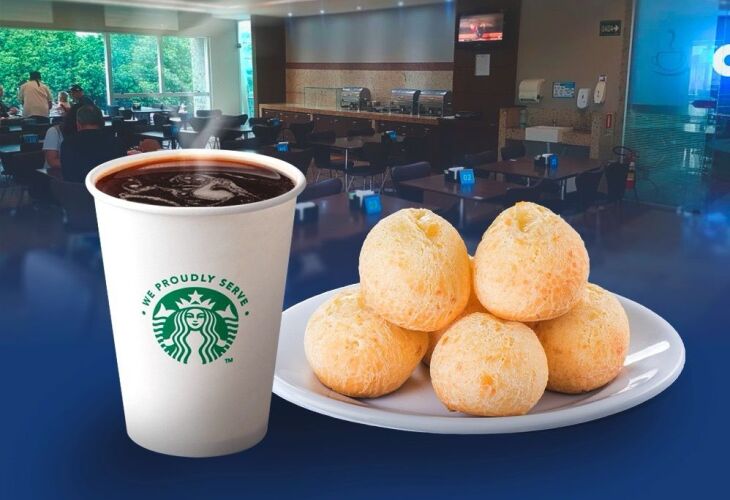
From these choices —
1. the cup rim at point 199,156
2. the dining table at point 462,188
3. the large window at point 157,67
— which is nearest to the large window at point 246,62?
the large window at point 157,67

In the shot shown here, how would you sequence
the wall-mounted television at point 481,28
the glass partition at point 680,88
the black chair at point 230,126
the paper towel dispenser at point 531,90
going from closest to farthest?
the black chair at point 230,126
the glass partition at point 680,88
the paper towel dispenser at point 531,90
the wall-mounted television at point 481,28

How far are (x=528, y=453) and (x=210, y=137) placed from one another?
3.93 m

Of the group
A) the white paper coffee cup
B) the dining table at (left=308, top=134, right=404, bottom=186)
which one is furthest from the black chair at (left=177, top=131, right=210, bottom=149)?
the white paper coffee cup

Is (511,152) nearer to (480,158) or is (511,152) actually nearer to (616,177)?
(480,158)

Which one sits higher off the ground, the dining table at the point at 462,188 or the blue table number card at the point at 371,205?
the blue table number card at the point at 371,205

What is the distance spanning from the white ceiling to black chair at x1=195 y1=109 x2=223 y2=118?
0.52 metres

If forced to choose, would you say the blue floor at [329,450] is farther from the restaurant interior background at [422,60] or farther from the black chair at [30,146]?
the black chair at [30,146]

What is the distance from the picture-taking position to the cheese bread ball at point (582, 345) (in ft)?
1.76

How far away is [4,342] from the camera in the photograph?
2.19 ft

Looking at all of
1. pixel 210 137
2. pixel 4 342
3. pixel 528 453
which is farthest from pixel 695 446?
pixel 210 137

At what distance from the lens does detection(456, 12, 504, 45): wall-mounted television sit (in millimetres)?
6559

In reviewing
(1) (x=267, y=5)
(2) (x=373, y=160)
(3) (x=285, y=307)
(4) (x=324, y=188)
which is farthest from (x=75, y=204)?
(1) (x=267, y=5)

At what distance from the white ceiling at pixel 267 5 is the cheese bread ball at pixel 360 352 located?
2469 mm

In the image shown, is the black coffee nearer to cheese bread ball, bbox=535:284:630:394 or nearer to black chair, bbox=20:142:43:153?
cheese bread ball, bbox=535:284:630:394
